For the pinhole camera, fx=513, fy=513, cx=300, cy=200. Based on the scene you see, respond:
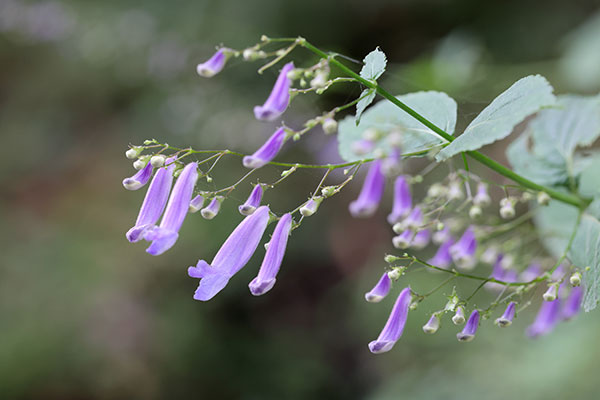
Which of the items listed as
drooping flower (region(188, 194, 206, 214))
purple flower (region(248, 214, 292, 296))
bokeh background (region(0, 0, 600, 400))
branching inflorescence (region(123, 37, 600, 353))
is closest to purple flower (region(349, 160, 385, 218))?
branching inflorescence (region(123, 37, 600, 353))

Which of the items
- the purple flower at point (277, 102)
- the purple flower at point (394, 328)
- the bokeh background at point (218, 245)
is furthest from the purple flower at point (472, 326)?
the bokeh background at point (218, 245)

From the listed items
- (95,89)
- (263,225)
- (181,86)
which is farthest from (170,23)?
(263,225)

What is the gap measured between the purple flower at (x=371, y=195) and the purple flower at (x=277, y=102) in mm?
188

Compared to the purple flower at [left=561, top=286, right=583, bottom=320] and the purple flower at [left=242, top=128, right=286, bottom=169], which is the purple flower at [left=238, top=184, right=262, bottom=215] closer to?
the purple flower at [left=242, top=128, right=286, bottom=169]

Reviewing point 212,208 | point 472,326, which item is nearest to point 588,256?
point 472,326

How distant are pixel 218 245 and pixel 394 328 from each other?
12.5 feet

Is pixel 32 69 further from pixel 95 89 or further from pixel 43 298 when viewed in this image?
pixel 43 298

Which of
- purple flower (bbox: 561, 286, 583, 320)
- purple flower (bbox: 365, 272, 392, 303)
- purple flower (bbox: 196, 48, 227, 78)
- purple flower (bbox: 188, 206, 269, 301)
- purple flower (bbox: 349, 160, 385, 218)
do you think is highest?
purple flower (bbox: 196, 48, 227, 78)

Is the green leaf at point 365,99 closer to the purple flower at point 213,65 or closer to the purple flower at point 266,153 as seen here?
the purple flower at point 266,153

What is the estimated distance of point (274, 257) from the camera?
3.24 ft

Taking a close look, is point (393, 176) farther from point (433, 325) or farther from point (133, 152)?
point (133, 152)

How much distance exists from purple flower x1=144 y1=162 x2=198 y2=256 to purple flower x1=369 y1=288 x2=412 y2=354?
1.41 ft

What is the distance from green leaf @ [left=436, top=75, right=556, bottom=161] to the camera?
83 cm

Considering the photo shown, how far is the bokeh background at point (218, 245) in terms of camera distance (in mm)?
3740
